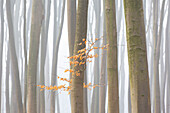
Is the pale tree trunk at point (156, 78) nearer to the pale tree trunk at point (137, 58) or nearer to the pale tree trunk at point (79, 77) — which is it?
the pale tree trunk at point (79, 77)

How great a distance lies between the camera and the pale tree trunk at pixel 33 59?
674 centimetres

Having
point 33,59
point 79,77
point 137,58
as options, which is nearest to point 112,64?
point 79,77

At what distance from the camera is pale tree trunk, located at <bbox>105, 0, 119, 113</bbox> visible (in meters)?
4.60

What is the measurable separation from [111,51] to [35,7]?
137 inches

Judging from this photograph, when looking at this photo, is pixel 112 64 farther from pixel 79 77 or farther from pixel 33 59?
pixel 33 59

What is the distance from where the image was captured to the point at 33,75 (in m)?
6.94

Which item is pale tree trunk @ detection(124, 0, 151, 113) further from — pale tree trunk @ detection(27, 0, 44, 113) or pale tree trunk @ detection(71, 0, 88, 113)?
pale tree trunk @ detection(27, 0, 44, 113)

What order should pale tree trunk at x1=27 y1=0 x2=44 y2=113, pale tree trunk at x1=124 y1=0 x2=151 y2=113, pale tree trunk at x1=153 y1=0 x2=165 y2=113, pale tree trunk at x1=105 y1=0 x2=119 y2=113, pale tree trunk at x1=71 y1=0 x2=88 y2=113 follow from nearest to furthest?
pale tree trunk at x1=124 y1=0 x2=151 y2=113 < pale tree trunk at x1=71 y1=0 x2=88 y2=113 < pale tree trunk at x1=105 y1=0 x2=119 y2=113 < pale tree trunk at x1=27 y1=0 x2=44 y2=113 < pale tree trunk at x1=153 y1=0 x2=165 y2=113

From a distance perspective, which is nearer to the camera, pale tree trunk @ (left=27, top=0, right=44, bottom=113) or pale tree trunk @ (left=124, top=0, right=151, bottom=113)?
pale tree trunk @ (left=124, top=0, right=151, bottom=113)

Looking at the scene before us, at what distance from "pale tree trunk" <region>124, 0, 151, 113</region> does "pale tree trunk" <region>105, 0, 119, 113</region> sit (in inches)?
73.5

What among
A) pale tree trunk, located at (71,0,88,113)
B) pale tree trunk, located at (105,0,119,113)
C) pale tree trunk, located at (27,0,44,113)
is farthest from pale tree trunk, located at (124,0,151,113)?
pale tree trunk, located at (27,0,44,113)

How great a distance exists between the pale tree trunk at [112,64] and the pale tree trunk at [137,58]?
1866 mm

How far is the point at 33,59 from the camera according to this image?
706cm

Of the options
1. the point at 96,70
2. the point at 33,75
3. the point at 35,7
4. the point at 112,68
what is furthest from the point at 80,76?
the point at 96,70
